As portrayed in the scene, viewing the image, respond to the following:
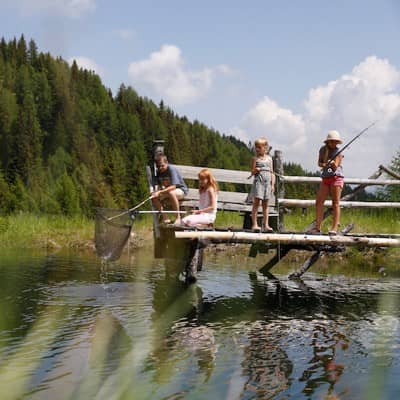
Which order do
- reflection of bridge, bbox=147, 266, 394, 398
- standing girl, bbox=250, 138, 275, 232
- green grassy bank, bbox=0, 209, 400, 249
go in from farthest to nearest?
green grassy bank, bbox=0, 209, 400, 249, standing girl, bbox=250, 138, 275, 232, reflection of bridge, bbox=147, 266, 394, 398

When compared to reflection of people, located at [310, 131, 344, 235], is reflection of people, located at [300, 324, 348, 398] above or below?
below

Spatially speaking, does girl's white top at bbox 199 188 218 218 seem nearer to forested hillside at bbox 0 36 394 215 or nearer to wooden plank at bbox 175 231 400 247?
wooden plank at bbox 175 231 400 247

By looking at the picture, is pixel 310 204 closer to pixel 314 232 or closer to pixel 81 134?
pixel 314 232

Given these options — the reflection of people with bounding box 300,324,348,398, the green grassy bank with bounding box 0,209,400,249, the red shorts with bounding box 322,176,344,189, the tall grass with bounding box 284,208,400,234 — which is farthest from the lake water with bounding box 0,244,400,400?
the green grassy bank with bounding box 0,209,400,249

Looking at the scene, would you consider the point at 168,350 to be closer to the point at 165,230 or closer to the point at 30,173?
the point at 165,230

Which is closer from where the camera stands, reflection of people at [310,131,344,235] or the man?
reflection of people at [310,131,344,235]

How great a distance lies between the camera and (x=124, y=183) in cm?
5366

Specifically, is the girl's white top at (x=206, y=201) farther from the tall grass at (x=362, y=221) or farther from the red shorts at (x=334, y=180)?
the tall grass at (x=362, y=221)

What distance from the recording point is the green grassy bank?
1623 centimetres

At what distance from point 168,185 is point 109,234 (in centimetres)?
208

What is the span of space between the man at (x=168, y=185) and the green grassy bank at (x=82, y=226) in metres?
6.02

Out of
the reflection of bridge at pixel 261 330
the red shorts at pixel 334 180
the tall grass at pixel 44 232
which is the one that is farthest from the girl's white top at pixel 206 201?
the tall grass at pixel 44 232

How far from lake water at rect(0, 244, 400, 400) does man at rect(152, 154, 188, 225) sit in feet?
4.28

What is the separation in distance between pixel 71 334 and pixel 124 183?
47.5m
